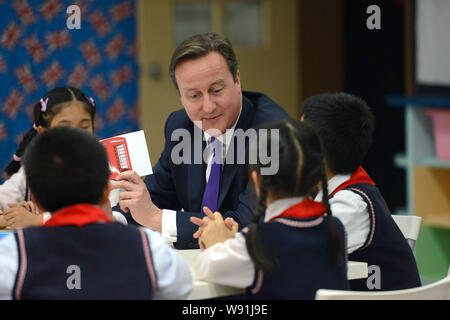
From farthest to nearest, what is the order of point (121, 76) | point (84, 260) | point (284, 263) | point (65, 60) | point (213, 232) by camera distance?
point (121, 76), point (65, 60), point (213, 232), point (284, 263), point (84, 260)

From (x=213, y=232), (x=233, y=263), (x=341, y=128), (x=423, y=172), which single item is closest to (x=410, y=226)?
(x=341, y=128)

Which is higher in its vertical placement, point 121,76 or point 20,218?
point 121,76


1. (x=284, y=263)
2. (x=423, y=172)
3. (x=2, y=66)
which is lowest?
(x=423, y=172)

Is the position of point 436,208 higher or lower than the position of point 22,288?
lower

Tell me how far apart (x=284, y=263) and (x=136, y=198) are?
0.57 metres

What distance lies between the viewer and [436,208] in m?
3.53

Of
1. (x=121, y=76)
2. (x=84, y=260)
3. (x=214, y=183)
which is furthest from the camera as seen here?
(x=121, y=76)

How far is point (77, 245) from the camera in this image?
4.03 ft

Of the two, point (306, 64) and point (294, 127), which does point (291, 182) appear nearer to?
point (294, 127)

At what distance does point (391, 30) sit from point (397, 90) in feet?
1.27

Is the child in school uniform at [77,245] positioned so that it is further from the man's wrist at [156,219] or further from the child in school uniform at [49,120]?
the child in school uniform at [49,120]

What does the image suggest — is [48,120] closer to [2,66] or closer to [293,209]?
[293,209]

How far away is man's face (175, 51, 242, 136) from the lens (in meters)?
1.95

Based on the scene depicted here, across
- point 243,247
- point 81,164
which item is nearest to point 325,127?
point 243,247
